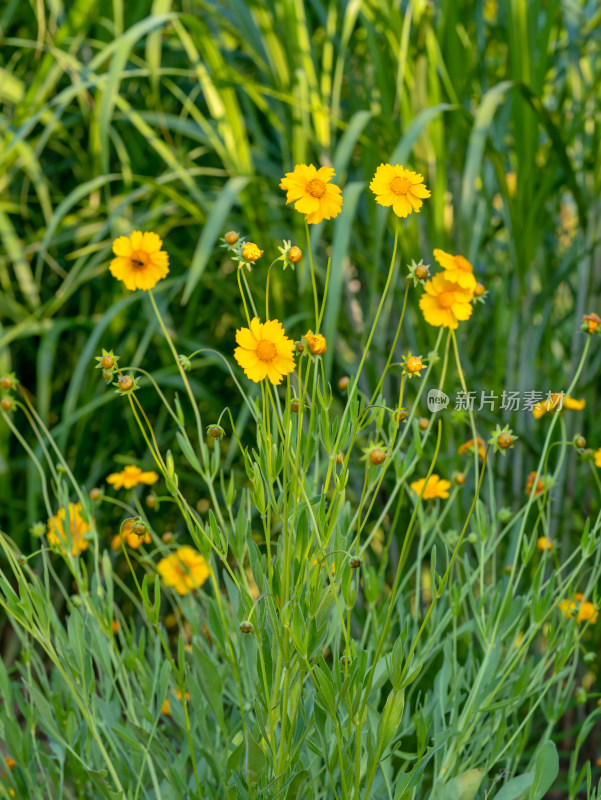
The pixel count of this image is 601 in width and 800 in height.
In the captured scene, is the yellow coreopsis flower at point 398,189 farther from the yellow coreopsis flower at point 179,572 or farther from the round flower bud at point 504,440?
the yellow coreopsis flower at point 179,572

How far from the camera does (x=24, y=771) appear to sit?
0.71 meters

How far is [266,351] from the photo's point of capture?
54 centimetres

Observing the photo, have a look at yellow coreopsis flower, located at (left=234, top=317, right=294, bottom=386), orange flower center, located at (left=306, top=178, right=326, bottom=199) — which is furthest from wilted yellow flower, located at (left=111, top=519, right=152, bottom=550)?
orange flower center, located at (left=306, top=178, right=326, bottom=199)

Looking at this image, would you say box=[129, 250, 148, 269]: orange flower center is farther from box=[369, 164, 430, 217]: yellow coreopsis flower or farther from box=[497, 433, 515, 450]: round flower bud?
box=[497, 433, 515, 450]: round flower bud

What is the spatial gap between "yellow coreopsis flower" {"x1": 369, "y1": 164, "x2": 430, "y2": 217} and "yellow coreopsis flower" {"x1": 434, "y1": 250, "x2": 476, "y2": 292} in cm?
10

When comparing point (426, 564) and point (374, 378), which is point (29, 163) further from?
point (426, 564)

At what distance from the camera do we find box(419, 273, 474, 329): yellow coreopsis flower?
0.67m

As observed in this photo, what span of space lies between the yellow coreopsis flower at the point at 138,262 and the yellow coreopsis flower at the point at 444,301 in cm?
21

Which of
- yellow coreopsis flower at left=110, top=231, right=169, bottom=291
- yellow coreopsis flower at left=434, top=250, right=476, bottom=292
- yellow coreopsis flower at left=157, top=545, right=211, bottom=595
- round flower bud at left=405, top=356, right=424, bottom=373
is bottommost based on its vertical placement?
yellow coreopsis flower at left=157, top=545, right=211, bottom=595

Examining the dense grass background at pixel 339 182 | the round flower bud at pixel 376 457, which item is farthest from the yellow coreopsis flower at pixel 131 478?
the round flower bud at pixel 376 457

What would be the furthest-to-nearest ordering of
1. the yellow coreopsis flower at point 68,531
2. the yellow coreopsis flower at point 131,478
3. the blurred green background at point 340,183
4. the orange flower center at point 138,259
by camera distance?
1. the blurred green background at point 340,183
2. the yellow coreopsis flower at point 131,478
3. the yellow coreopsis flower at point 68,531
4. the orange flower center at point 138,259

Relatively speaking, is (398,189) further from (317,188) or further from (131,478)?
(131,478)

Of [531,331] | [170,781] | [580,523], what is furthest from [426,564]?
[170,781]

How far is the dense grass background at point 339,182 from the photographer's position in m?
1.16
